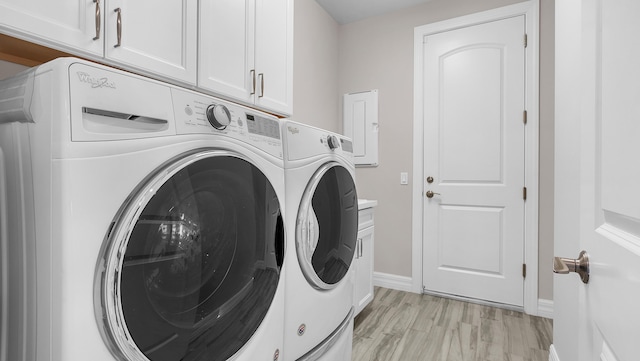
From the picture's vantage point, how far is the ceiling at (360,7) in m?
2.81

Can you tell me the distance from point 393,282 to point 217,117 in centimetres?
261

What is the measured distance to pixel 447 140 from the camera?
270cm

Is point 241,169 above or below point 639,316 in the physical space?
above

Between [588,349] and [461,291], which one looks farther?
[461,291]

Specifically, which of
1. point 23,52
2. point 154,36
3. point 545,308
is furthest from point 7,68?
point 545,308

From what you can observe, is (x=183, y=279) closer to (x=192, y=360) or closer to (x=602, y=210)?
(x=192, y=360)

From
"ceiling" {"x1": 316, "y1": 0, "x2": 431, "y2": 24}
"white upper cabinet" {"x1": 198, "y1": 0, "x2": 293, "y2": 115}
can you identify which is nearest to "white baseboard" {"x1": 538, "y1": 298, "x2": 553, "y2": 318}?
"white upper cabinet" {"x1": 198, "y1": 0, "x2": 293, "y2": 115}

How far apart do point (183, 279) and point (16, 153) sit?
0.41 metres

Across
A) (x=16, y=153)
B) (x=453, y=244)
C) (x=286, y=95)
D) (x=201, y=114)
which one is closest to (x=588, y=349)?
(x=201, y=114)

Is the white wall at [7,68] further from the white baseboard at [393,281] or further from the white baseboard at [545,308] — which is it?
the white baseboard at [545,308]

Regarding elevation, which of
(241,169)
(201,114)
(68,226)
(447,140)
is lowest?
(68,226)

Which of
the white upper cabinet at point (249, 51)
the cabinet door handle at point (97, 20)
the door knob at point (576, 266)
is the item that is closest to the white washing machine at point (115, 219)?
the cabinet door handle at point (97, 20)

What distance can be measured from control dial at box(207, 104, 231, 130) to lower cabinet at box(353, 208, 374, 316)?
58.3 inches

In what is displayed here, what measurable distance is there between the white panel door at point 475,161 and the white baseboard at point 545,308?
0.40ft
